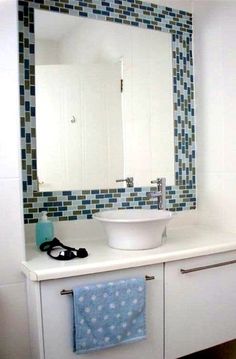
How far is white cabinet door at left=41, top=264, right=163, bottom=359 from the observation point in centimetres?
118

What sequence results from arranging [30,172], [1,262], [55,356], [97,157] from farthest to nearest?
[97,157], [30,172], [1,262], [55,356]

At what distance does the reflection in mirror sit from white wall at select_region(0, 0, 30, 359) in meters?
0.34

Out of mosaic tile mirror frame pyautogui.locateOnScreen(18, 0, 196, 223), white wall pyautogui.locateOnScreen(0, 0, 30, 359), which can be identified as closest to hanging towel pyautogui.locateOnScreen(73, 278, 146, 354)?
white wall pyautogui.locateOnScreen(0, 0, 30, 359)

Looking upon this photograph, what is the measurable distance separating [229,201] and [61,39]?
4.09 ft

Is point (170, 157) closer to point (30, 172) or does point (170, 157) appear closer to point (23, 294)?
point (30, 172)

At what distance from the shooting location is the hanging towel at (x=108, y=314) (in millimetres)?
1188

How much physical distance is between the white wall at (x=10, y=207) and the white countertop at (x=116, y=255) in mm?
86

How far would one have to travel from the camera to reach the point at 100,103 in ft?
5.87

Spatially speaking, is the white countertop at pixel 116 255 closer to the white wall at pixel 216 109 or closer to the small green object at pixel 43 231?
the small green object at pixel 43 231

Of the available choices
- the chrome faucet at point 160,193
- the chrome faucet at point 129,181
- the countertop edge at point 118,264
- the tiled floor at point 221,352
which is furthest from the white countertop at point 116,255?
the tiled floor at point 221,352

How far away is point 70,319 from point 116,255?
1.01 ft

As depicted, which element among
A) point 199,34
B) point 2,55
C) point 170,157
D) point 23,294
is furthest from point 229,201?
point 2,55

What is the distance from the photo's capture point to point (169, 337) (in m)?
1.39

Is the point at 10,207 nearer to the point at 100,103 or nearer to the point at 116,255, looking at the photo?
the point at 116,255
